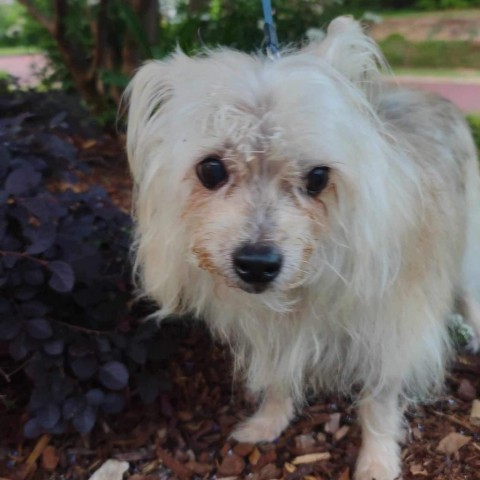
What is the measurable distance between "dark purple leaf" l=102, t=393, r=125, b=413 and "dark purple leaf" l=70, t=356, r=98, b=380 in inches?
4.1

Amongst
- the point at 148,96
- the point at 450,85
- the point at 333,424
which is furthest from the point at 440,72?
the point at 148,96

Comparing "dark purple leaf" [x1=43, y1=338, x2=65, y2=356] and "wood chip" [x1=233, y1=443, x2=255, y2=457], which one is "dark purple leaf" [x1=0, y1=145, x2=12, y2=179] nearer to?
"dark purple leaf" [x1=43, y1=338, x2=65, y2=356]

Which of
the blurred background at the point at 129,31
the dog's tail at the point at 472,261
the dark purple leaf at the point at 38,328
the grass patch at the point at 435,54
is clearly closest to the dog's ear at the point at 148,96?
the dark purple leaf at the point at 38,328

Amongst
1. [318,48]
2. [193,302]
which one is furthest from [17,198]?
[318,48]

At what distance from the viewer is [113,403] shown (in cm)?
235

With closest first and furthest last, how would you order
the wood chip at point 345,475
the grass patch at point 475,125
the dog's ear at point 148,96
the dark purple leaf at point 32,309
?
the dog's ear at point 148,96 < the dark purple leaf at point 32,309 < the wood chip at point 345,475 < the grass patch at point 475,125

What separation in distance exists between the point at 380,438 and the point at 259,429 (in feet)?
1.44

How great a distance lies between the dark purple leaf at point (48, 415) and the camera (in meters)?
2.24

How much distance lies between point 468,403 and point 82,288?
1.47 metres

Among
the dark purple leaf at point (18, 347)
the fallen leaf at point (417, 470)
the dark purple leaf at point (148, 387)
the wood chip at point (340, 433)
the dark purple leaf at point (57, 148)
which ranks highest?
the dark purple leaf at point (57, 148)

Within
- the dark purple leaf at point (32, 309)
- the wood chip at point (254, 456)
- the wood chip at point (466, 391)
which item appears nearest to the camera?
the dark purple leaf at point (32, 309)

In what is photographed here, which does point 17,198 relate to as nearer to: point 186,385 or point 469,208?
point 186,385

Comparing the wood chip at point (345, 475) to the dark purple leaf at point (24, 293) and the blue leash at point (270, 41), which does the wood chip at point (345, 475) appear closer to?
the dark purple leaf at point (24, 293)

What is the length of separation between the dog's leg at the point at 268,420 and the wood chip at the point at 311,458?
15 cm
